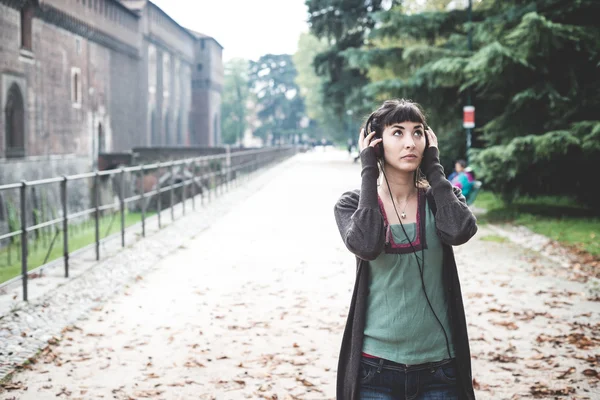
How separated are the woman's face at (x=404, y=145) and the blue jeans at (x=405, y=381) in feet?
2.04

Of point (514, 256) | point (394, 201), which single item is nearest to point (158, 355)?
point (394, 201)

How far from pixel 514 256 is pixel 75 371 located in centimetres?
658

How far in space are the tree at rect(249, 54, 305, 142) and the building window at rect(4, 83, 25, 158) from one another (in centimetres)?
6779

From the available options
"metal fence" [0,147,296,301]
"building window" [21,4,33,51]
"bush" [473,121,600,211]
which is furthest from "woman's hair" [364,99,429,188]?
"building window" [21,4,33,51]

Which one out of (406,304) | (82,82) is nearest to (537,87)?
(406,304)

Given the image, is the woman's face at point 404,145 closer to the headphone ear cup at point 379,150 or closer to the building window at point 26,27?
the headphone ear cup at point 379,150

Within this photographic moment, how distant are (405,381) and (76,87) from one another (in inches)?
1624

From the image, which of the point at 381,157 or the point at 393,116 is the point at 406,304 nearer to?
the point at 381,157

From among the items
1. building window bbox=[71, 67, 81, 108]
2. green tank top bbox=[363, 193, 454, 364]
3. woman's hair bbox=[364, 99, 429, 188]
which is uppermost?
building window bbox=[71, 67, 81, 108]

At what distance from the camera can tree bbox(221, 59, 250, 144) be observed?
96.6 metres

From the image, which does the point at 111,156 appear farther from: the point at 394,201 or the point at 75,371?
the point at 394,201

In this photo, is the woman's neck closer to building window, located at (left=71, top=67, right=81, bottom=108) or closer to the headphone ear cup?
the headphone ear cup

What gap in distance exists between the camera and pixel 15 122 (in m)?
34.4

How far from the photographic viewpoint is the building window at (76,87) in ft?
132
